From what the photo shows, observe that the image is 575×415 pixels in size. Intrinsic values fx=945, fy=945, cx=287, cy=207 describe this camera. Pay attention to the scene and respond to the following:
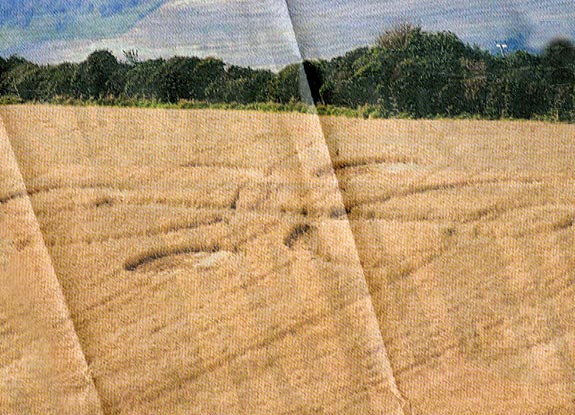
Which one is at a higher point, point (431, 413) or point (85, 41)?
point (85, 41)

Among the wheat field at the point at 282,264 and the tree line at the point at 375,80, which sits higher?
the tree line at the point at 375,80

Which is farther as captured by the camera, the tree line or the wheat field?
the tree line

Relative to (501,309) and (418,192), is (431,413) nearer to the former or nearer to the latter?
(501,309)

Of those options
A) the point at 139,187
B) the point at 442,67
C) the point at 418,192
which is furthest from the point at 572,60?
the point at 139,187

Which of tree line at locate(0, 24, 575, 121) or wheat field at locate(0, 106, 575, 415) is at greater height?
tree line at locate(0, 24, 575, 121)

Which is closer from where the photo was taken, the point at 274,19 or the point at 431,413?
the point at 431,413
